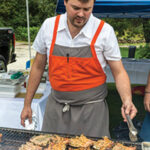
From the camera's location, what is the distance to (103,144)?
1.40 meters

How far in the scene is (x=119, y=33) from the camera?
2086cm

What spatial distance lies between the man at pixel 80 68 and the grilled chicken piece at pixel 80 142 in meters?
0.30

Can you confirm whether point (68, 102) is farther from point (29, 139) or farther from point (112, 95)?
point (112, 95)

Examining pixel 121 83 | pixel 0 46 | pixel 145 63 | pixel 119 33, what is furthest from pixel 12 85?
pixel 119 33

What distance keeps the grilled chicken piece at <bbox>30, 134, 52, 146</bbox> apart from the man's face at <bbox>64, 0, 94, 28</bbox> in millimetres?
830

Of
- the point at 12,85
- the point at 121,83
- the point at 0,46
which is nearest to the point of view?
the point at 121,83

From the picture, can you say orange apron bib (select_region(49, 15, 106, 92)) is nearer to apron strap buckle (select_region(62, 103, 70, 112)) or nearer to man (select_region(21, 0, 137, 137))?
man (select_region(21, 0, 137, 137))

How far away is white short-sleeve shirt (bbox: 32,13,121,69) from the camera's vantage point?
62.9 inches

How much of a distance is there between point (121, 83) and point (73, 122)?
502 mm

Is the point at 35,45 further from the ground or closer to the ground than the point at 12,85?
further from the ground

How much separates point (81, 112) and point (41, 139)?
1.33 feet

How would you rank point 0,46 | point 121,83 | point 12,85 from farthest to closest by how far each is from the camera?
point 0,46 → point 12,85 → point 121,83

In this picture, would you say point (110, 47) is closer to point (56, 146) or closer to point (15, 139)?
point (56, 146)

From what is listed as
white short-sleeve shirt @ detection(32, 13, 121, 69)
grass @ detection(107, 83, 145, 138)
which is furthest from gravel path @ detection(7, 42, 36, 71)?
white short-sleeve shirt @ detection(32, 13, 121, 69)
